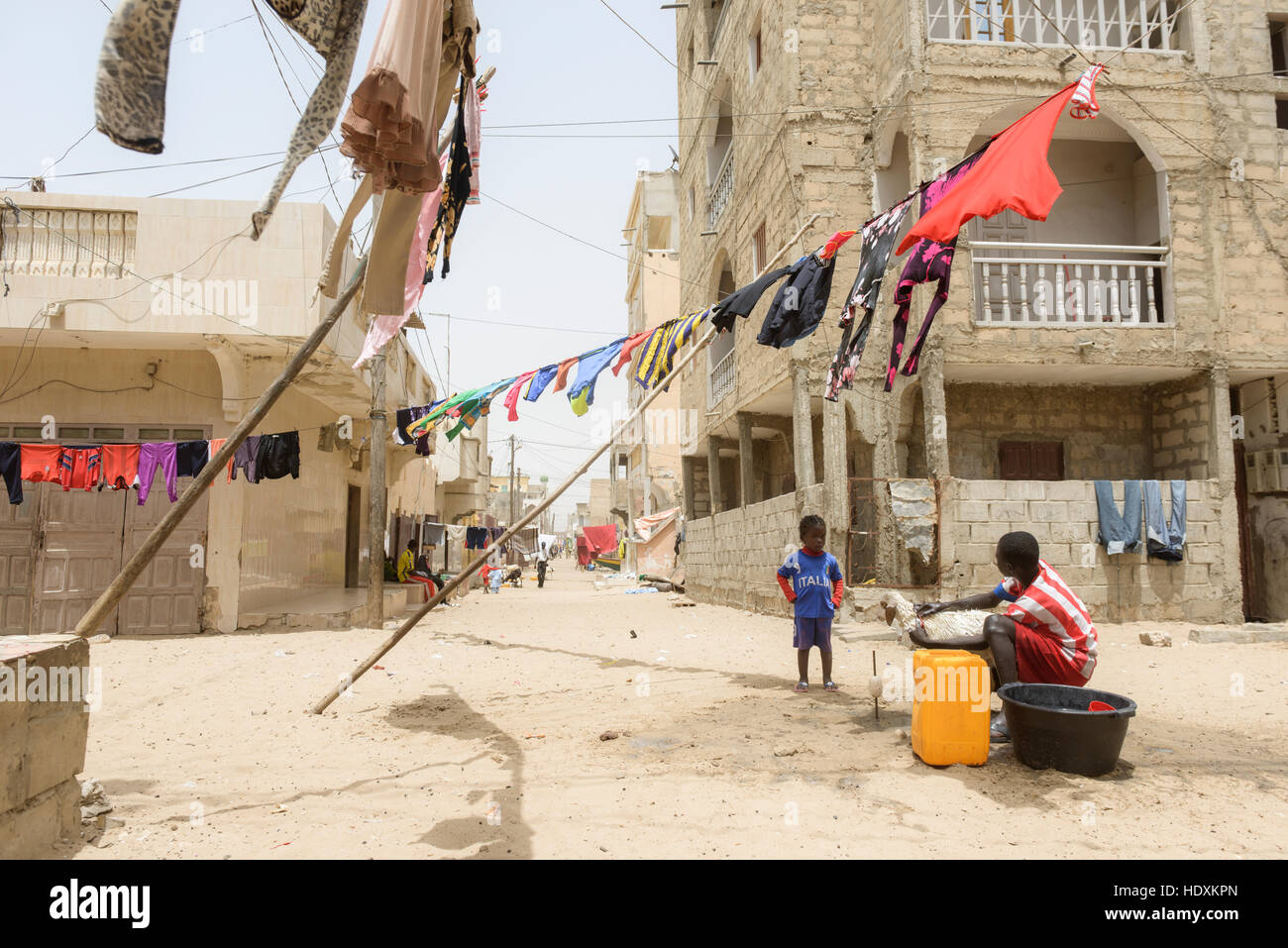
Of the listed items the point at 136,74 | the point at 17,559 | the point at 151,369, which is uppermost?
the point at 151,369

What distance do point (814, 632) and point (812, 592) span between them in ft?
1.17

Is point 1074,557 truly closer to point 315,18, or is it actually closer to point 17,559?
point 315,18

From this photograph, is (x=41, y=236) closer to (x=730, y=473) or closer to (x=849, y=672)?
(x=849, y=672)

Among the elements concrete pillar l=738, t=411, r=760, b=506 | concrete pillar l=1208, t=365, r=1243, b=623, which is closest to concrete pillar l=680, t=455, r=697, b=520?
concrete pillar l=738, t=411, r=760, b=506

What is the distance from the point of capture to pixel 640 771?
439cm

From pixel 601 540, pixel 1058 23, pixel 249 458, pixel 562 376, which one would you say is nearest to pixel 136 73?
pixel 562 376

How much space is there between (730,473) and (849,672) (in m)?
14.6

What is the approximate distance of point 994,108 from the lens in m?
11.7

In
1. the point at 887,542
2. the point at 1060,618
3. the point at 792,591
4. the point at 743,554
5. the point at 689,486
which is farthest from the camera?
the point at 689,486

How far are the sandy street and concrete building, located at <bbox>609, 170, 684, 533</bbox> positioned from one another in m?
25.1

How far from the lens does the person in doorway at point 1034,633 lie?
4.41 m
